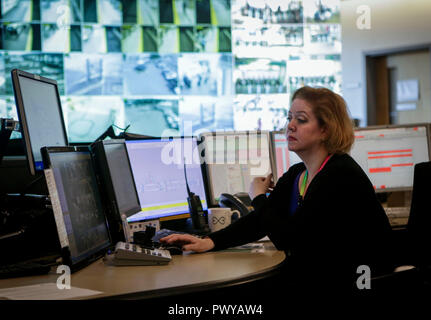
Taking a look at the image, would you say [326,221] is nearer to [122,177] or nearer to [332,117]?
[332,117]

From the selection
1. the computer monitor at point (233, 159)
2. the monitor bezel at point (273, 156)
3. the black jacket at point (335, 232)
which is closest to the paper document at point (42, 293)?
the black jacket at point (335, 232)

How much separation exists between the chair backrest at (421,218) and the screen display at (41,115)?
1426 mm

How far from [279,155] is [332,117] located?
916 mm

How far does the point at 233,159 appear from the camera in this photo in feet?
8.64

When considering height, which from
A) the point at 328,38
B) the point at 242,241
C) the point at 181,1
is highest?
the point at 181,1

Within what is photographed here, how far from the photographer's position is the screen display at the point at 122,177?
1.83 metres

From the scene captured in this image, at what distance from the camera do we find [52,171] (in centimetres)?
142

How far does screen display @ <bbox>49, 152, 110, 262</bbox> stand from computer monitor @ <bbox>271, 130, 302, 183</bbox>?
122cm

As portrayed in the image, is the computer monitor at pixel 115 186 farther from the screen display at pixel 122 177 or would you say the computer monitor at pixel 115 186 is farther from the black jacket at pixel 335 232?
the black jacket at pixel 335 232

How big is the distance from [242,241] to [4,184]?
1035 mm

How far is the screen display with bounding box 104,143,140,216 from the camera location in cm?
183

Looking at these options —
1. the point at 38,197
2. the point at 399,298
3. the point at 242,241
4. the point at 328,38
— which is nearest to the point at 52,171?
the point at 38,197

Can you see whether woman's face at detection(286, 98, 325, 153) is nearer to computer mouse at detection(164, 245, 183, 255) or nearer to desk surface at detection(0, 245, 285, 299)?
desk surface at detection(0, 245, 285, 299)

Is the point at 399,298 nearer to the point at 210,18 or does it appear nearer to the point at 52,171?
the point at 52,171
